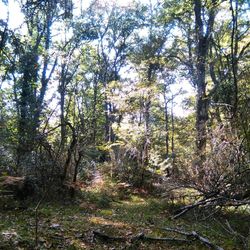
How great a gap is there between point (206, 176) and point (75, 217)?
3399 mm

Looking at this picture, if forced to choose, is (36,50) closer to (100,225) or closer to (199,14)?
(199,14)

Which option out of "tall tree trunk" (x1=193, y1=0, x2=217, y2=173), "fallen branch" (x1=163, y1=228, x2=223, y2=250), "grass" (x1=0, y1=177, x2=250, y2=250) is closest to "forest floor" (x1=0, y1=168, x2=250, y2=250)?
"grass" (x1=0, y1=177, x2=250, y2=250)

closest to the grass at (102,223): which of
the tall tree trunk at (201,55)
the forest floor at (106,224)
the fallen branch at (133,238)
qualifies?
the forest floor at (106,224)

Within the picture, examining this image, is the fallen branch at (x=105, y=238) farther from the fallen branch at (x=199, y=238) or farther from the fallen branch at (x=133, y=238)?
the fallen branch at (x=199, y=238)

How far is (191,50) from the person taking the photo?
1905 cm

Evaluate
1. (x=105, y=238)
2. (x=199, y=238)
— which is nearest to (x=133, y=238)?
(x=105, y=238)

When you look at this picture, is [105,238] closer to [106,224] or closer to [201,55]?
[106,224]

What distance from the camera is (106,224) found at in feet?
23.6

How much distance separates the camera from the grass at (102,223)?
5.67m

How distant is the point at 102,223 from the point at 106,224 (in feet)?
0.44

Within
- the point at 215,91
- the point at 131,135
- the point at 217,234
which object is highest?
the point at 215,91

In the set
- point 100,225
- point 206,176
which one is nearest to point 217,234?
point 206,176

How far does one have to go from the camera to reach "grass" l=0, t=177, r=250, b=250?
18.6ft

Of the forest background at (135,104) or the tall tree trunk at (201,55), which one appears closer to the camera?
the forest background at (135,104)
